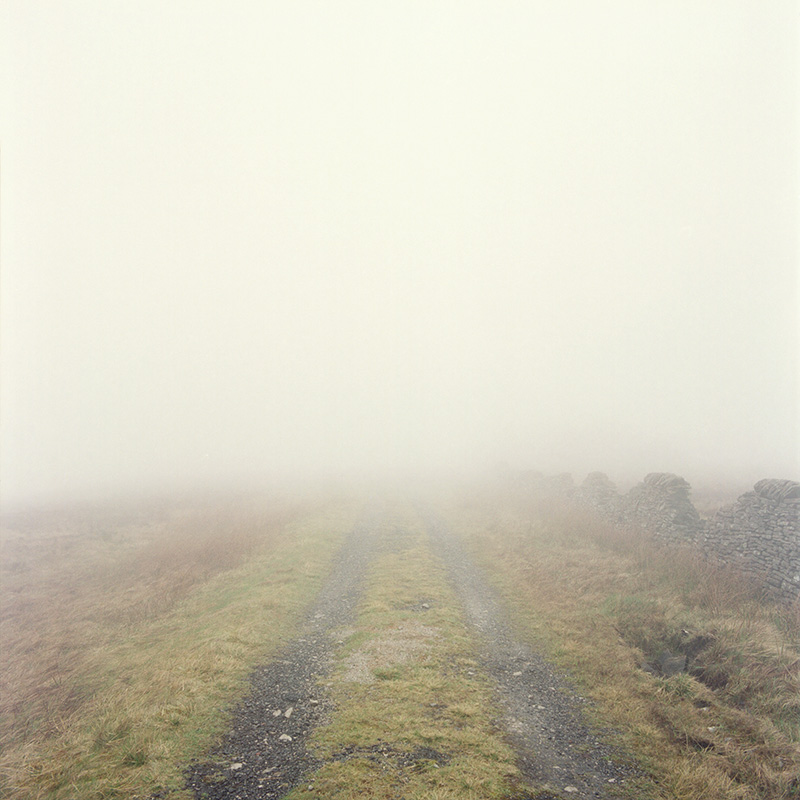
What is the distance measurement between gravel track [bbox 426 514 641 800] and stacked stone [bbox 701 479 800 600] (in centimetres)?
1053

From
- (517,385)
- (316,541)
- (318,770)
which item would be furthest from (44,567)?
(517,385)

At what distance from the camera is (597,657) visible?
34.0 ft

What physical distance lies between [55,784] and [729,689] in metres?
13.5

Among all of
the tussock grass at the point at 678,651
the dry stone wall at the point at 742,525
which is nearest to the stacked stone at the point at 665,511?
the dry stone wall at the point at 742,525

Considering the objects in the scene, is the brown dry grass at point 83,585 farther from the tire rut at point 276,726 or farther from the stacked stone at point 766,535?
the stacked stone at point 766,535

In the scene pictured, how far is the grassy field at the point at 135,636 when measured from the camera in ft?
22.3

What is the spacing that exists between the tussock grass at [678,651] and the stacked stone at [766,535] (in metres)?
1.20

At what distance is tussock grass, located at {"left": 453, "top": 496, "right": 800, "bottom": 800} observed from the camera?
672cm

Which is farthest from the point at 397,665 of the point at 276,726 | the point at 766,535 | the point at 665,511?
the point at 665,511

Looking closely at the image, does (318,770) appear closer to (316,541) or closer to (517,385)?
(316,541)

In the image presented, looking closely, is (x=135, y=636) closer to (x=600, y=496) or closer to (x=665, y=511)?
(x=665, y=511)

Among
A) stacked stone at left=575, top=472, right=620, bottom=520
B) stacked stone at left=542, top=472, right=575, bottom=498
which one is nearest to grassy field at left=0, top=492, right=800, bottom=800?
stacked stone at left=575, top=472, right=620, bottom=520

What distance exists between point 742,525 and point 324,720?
1931 centimetres

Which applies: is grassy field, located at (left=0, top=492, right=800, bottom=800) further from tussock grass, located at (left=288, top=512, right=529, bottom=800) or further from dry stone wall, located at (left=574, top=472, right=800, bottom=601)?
dry stone wall, located at (left=574, top=472, right=800, bottom=601)
